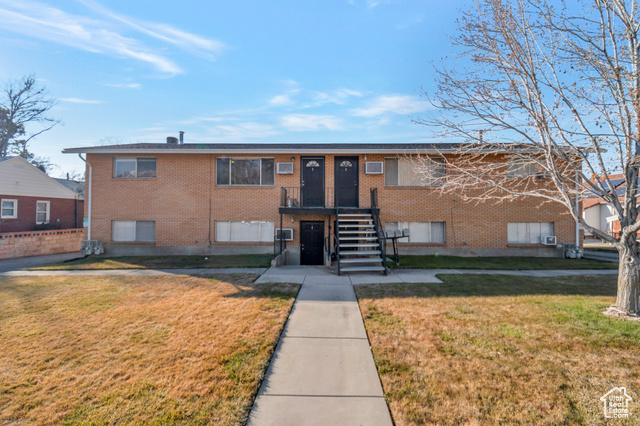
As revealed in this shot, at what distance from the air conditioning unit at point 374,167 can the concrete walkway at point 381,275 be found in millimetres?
4432

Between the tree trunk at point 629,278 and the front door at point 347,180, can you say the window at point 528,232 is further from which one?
the tree trunk at point 629,278

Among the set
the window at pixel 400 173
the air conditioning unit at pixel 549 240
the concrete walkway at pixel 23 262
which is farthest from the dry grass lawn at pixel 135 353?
the air conditioning unit at pixel 549 240

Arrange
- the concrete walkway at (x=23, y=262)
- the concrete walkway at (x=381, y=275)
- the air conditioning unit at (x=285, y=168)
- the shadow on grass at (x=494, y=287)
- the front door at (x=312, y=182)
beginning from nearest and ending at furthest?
the shadow on grass at (x=494, y=287), the concrete walkway at (x=381, y=275), the concrete walkway at (x=23, y=262), the air conditioning unit at (x=285, y=168), the front door at (x=312, y=182)

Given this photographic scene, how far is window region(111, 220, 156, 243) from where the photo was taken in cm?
1194

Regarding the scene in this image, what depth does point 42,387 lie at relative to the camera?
2971 millimetres

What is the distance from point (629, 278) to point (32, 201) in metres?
26.8

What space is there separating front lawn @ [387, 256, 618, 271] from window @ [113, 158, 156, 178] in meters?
10.7

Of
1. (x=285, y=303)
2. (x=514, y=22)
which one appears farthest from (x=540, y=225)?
(x=285, y=303)

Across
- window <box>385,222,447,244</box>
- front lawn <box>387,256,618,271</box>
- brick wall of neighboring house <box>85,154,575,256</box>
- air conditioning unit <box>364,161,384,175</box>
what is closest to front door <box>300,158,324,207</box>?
brick wall of neighboring house <box>85,154,575,256</box>

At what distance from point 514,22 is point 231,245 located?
435 inches

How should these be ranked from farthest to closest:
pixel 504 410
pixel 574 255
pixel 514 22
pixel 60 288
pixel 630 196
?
pixel 574 255 < pixel 60 288 < pixel 514 22 < pixel 630 196 < pixel 504 410

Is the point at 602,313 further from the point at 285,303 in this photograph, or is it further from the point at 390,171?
the point at 390,171

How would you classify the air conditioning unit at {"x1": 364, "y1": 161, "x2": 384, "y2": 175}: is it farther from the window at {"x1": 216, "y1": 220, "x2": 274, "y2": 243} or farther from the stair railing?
the window at {"x1": 216, "y1": 220, "x2": 274, "y2": 243}

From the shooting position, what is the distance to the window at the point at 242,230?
463 inches
